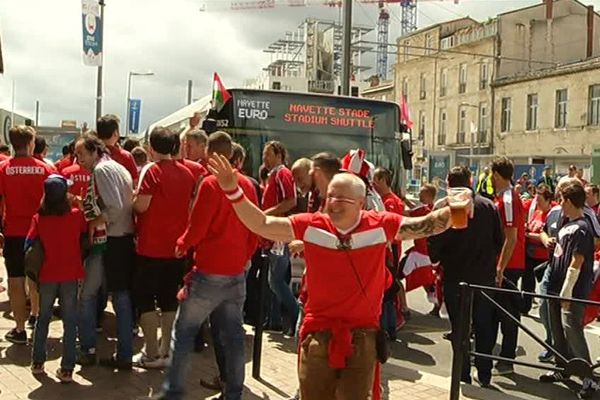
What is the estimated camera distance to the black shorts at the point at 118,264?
229 inches

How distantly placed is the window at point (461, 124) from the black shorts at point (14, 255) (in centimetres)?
5046

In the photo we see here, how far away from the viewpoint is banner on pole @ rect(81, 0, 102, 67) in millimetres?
19578

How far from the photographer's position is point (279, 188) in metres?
6.97

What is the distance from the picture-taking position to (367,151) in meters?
10.2

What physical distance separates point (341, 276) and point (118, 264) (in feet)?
8.82

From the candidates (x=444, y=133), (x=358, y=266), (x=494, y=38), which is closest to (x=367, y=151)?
(x=358, y=266)

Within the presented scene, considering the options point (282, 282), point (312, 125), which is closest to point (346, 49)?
point (312, 125)

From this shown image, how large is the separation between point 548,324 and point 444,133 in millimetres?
52112

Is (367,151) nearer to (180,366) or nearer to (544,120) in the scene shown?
(180,366)

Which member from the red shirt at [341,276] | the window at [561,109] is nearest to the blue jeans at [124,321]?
the red shirt at [341,276]

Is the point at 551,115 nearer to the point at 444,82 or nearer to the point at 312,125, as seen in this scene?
the point at 444,82

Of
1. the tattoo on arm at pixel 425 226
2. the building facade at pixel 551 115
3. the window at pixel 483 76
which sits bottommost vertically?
the tattoo on arm at pixel 425 226

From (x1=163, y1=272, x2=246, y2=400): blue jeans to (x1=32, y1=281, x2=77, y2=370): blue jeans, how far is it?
1.21m

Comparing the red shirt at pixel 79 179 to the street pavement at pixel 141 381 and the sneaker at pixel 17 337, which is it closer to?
the street pavement at pixel 141 381
